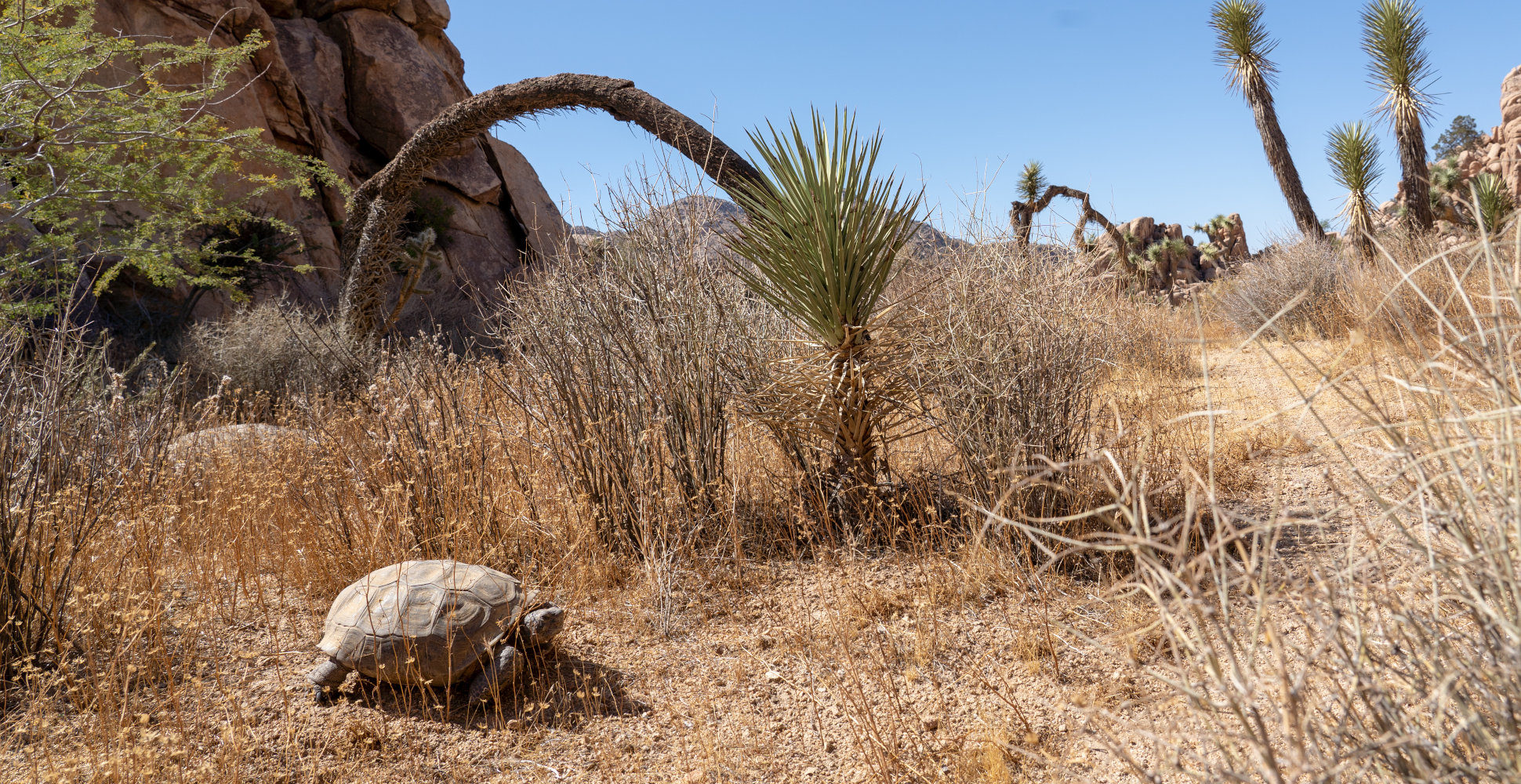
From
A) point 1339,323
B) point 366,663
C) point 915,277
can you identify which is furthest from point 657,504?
point 1339,323

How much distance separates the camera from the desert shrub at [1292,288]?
9836 mm

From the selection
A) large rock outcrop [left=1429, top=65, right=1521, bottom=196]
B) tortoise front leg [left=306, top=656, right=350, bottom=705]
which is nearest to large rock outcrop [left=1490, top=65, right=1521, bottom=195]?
large rock outcrop [left=1429, top=65, right=1521, bottom=196]

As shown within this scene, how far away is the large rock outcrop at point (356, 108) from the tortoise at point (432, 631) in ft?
40.4

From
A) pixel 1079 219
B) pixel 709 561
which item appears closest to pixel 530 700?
pixel 709 561

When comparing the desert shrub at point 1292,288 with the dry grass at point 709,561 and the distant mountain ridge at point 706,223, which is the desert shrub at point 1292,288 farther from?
the distant mountain ridge at point 706,223

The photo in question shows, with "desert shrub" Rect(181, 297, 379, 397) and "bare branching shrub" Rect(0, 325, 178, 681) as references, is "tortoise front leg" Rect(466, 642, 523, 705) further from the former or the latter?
"desert shrub" Rect(181, 297, 379, 397)

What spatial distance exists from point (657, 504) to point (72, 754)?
218 cm

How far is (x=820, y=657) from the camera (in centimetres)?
287

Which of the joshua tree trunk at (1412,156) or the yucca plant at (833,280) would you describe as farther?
the joshua tree trunk at (1412,156)

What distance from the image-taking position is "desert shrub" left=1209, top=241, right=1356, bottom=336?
9836mm

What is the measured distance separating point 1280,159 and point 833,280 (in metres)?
13.3

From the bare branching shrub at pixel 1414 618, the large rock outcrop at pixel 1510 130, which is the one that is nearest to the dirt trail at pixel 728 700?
the bare branching shrub at pixel 1414 618

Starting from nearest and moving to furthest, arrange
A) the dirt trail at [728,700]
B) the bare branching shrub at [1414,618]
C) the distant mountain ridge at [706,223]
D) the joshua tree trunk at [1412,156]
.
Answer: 1. the bare branching shrub at [1414,618]
2. the dirt trail at [728,700]
3. the distant mountain ridge at [706,223]
4. the joshua tree trunk at [1412,156]

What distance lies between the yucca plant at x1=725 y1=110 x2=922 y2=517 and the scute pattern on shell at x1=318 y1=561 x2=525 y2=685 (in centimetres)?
172
